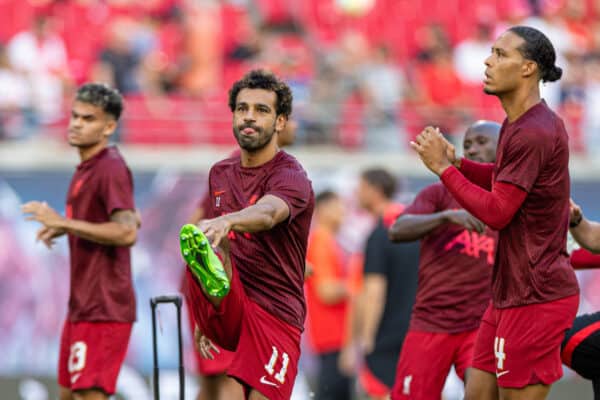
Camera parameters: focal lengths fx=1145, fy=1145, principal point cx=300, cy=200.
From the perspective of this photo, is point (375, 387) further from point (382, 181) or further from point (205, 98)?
point (205, 98)

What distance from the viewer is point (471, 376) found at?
639 cm

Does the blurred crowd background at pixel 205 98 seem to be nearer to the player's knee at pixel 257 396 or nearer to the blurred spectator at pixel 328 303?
the blurred spectator at pixel 328 303

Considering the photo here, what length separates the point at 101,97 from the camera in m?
7.55

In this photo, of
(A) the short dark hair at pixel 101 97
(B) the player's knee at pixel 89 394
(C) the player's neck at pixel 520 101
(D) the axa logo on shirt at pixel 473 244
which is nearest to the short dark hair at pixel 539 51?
(C) the player's neck at pixel 520 101

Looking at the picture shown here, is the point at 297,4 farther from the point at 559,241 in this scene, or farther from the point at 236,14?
the point at 559,241

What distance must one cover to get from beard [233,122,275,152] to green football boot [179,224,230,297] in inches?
28.7

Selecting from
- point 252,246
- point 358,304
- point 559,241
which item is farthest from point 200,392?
point 559,241

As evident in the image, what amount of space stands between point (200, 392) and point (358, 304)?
233 centimetres

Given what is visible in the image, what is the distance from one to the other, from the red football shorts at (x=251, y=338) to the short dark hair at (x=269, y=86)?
919 millimetres

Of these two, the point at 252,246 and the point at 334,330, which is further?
the point at 334,330

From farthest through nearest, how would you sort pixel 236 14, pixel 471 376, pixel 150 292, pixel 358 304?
pixel 236 14
pixel 150 292
pixel 358 304
pixel 471 376

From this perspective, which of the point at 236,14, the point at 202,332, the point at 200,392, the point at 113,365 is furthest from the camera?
the point at 236,14

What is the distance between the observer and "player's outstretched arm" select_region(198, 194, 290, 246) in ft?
16.7

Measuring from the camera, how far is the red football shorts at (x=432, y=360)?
7152 millimetres
